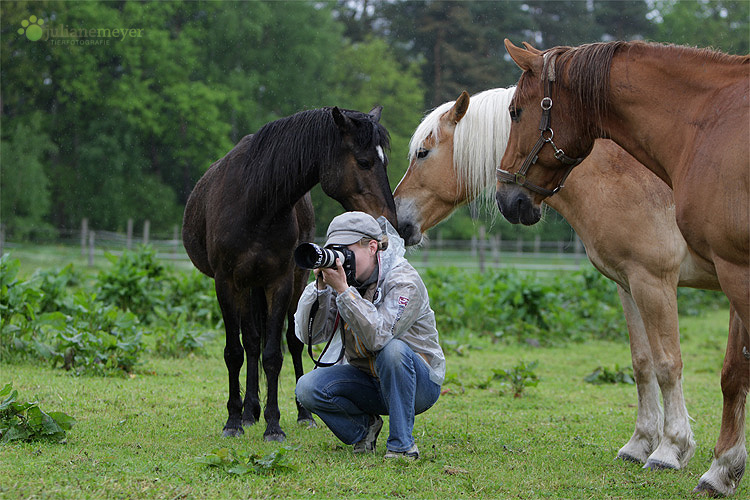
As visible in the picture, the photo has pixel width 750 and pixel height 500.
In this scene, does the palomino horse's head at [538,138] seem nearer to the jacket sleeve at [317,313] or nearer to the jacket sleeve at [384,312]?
the jacket sleeve at [384,312]

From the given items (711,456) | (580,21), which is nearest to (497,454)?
(711,456)

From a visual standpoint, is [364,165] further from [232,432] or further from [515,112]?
[232,432]

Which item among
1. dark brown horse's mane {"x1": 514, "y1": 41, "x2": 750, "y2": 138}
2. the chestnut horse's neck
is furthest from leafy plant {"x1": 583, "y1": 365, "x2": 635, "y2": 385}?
dark brown horse's mane {"x1": 514, "y1": 41, "x2": 750, "y2": 138}

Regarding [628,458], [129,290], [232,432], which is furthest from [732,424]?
[129,290]

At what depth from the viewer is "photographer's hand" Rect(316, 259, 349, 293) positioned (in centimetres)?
327

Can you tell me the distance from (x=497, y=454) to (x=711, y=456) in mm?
1311

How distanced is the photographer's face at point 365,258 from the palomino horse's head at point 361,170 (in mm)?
420

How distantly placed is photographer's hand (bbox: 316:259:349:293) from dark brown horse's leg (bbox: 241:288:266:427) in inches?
49.6

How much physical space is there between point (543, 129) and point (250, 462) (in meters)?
2.07

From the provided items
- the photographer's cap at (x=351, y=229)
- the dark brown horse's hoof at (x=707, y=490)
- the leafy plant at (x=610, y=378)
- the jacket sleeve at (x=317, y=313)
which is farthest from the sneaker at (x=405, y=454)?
the leafy plant at (x=610, y=378)

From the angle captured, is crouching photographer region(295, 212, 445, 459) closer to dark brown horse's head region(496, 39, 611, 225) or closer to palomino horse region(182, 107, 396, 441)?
palomino horse region(182, 107, 396, 441)

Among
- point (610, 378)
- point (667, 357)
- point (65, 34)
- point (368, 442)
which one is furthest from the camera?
point (65, 34)

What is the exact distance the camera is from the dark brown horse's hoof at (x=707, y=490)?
3.25m

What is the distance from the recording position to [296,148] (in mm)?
4168
